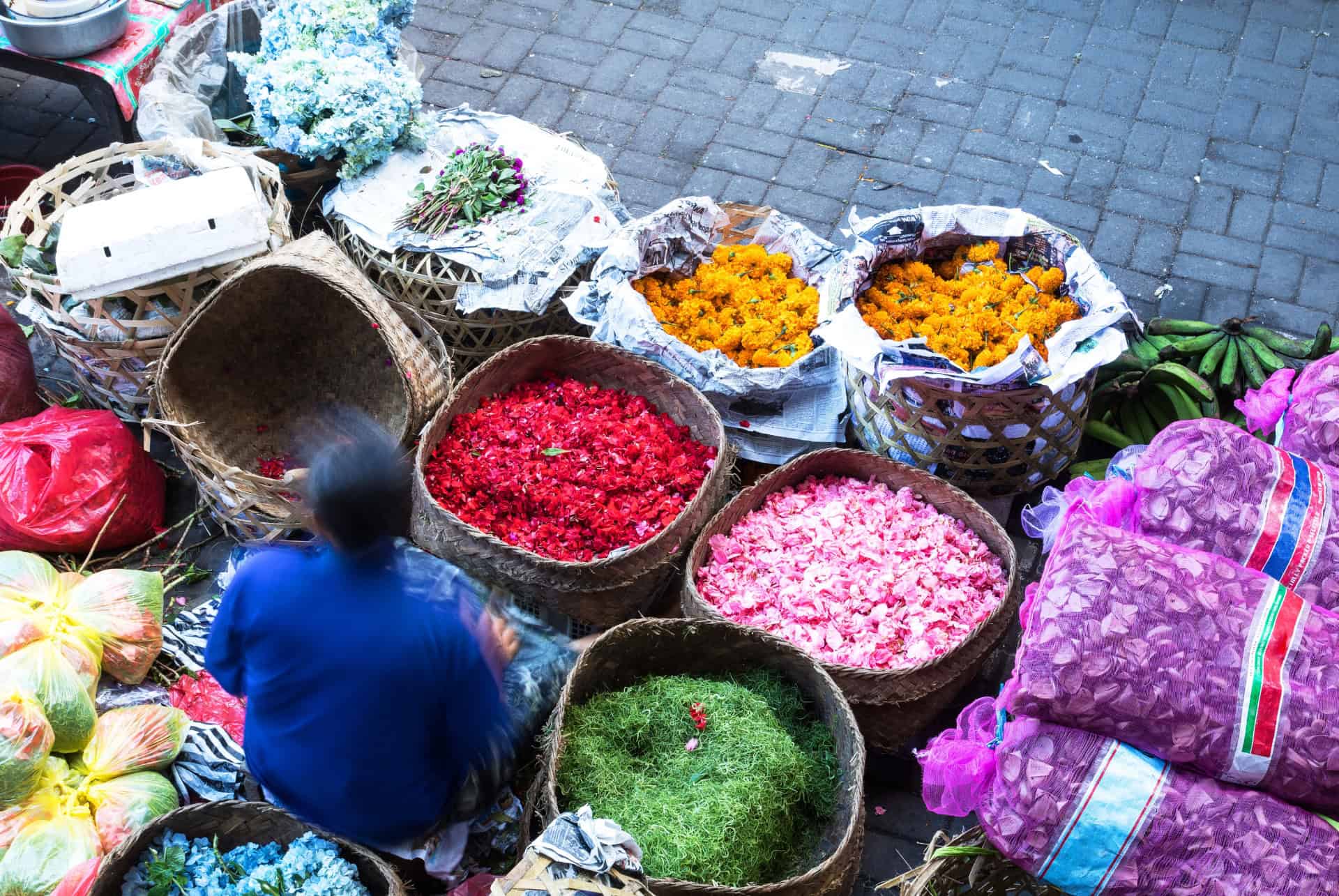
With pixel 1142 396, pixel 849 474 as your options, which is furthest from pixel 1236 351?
pixel 849 474

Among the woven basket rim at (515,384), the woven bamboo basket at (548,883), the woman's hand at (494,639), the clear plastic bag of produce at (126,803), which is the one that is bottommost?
the clear plastic bag of produce at (126,803)

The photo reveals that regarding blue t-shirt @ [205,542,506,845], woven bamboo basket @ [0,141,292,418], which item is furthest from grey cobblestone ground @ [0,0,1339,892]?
blue t-shirt @ [205,542,506,845]

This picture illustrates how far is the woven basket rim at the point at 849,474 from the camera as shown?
282cm

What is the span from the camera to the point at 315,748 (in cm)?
240

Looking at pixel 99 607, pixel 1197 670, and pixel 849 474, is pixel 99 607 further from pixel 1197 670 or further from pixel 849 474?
pixel 1197 670

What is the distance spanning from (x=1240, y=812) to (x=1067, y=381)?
144 centimetres

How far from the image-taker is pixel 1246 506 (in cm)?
215

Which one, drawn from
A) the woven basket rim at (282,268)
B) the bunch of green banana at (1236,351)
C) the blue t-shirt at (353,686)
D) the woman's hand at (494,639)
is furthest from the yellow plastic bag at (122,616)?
the bunch of green banana at (1236,351)

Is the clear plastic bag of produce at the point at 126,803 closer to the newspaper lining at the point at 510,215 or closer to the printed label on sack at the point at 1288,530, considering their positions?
the newspaper lining at the point at 510,215

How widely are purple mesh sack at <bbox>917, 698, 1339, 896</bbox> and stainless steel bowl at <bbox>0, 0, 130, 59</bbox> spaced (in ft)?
13.0

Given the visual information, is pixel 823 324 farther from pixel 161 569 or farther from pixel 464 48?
pixel 464 48

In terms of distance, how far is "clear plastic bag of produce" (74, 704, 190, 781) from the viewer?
9.23 feet

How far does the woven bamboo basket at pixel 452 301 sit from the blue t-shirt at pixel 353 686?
5.36 ft

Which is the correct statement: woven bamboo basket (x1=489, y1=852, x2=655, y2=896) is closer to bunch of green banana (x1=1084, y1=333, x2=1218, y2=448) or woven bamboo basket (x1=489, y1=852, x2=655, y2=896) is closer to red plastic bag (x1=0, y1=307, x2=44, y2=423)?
bunch of green banana (x1=1084, y1=333, x2=1218, y2=448)
